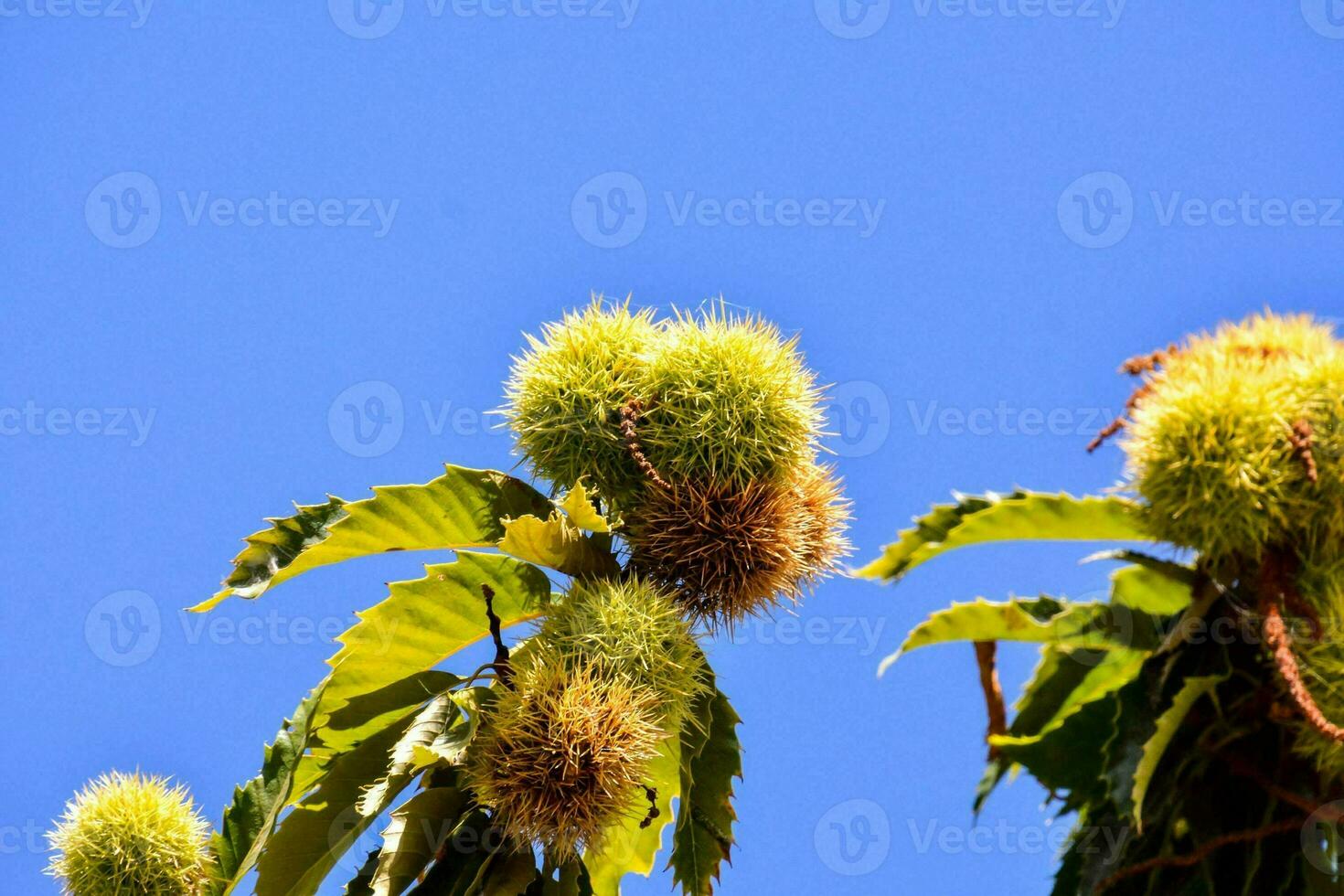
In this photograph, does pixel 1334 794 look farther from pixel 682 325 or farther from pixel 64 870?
pixel 64 870

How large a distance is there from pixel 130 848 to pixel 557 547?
1.48 m

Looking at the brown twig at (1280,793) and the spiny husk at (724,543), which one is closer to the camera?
the brown twig at (1280,793)

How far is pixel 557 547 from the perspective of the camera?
319cm

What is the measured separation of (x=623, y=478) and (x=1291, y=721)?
1.62 m

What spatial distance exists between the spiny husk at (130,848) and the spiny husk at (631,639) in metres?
1.26

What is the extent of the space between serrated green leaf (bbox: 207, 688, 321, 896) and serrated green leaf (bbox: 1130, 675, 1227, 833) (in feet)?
6.24

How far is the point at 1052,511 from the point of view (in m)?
2.64

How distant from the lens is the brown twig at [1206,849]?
253 centimetres

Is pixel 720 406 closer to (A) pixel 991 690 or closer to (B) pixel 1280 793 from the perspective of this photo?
(A) pixel 991 690

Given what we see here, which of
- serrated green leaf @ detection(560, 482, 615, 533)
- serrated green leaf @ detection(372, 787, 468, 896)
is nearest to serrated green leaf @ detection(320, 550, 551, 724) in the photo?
serrated green leaf @ detection(560, 482, 615, 533)

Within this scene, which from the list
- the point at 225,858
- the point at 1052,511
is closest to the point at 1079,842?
the point at 1052,511

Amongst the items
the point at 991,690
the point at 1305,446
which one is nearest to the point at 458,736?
the point at 991,690

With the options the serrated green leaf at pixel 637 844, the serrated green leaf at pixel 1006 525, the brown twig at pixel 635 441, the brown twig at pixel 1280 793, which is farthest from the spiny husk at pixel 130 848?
the brown twig at pixel 1280 793

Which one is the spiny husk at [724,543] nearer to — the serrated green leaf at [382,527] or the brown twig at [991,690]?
the serrated green leaf at [382,527]
